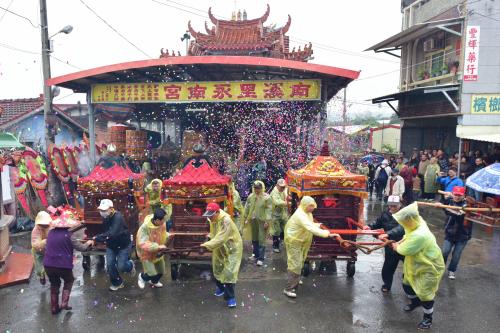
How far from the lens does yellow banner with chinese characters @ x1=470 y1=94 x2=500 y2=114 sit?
1307cm

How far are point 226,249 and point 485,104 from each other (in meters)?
12.5

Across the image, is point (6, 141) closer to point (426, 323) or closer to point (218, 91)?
point (218, 91)

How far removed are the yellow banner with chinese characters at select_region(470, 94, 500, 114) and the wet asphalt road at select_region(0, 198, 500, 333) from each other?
8.69m

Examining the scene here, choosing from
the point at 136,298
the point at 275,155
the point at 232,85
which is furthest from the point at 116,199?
the point at 275,155

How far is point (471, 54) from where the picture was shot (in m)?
13.2

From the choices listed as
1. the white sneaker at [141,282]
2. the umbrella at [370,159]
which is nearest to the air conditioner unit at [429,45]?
the umbrella at [370,159]

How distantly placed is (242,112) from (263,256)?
8784 mm

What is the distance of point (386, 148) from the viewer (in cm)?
2898

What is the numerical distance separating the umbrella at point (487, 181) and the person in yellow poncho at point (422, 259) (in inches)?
72.5

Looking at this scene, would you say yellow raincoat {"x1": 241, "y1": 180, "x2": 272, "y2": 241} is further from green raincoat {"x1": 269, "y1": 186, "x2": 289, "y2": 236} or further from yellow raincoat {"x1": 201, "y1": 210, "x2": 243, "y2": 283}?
yellow raincoat {"x1": 201, "y1": 210, "x2": 243, "y2": 283}

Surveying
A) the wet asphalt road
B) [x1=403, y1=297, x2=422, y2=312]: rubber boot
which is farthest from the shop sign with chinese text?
[x1=403, y1=297, x2=422, y2=312]: rubber boot

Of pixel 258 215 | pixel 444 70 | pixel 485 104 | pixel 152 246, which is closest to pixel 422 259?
pixel 258 215

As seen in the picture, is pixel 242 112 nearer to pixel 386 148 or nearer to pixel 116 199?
pixel 116 199

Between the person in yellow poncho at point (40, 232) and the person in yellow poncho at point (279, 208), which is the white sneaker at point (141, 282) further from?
the person in yellow poncho at point (279, 208)
